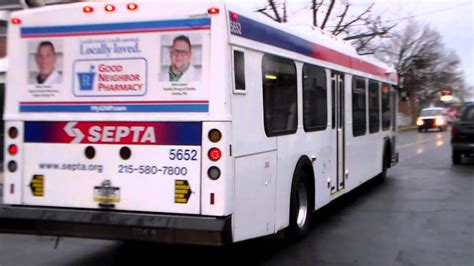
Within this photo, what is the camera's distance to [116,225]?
216 inches

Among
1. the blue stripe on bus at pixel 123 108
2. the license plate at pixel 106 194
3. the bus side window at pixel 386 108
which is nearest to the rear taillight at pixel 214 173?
the blue stripe on bus at pixel 123 108

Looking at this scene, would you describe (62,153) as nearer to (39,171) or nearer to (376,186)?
(39,171)

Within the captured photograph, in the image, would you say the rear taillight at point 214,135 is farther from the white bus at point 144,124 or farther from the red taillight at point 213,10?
the red taillight at point 213,10

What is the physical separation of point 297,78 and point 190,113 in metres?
2.21

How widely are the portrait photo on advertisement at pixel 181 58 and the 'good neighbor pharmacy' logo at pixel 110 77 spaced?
236mm

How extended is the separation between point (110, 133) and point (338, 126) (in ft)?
14.9

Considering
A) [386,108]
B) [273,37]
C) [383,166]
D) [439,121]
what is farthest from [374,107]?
[439,121]

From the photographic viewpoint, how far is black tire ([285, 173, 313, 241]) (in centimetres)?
707

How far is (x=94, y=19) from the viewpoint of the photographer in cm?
583

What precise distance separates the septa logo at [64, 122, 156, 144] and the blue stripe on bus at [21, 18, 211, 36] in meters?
0.96

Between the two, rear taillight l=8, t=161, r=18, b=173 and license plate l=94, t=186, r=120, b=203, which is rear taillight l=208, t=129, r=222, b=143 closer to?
license plate l=94, t=186, r=120, b=203

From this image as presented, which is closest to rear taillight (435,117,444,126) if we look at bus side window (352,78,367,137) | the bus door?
bus side window (352,78,367,137)

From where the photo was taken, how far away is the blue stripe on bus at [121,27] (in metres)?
5.45

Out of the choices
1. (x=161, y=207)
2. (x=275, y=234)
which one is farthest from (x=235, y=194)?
(x=275, y=234)
